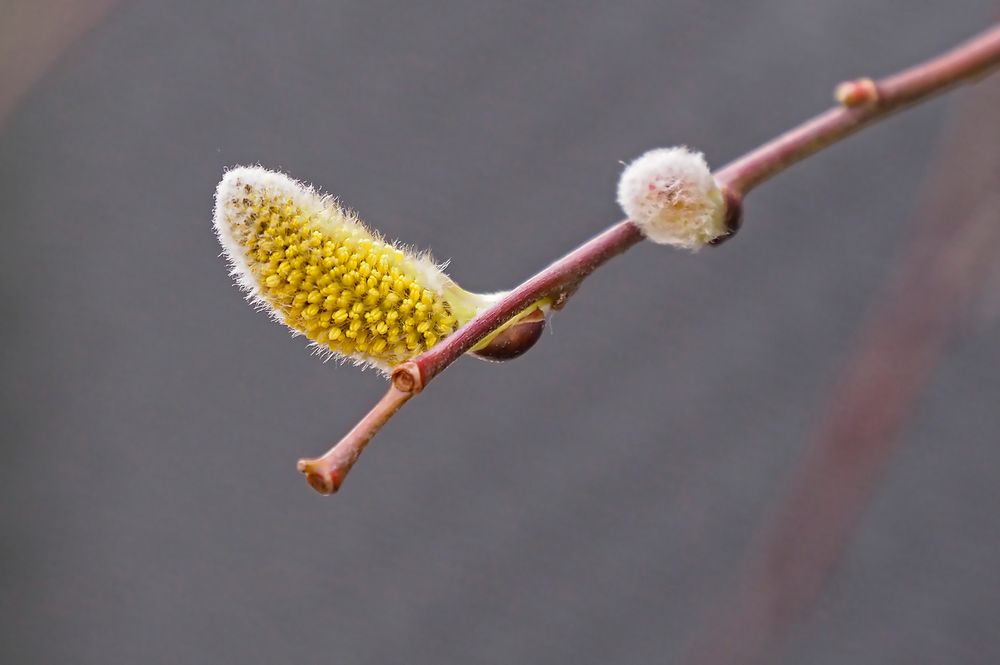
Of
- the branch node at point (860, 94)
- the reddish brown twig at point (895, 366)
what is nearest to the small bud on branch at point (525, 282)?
the branch node at point (860, 94)

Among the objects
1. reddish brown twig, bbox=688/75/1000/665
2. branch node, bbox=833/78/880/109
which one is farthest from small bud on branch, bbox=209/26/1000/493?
reddish brown twig, bbox=688/75/1000/665

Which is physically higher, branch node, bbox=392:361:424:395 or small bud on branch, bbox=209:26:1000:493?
small bud on branch, bbox=209:26:1000:493

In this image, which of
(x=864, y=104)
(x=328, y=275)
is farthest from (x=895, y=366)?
(x=328, y=275)

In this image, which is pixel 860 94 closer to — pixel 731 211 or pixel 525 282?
pixel 731 211

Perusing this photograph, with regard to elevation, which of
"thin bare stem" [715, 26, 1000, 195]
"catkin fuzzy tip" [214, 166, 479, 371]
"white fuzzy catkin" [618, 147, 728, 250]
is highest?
"thin bare stem" [715, 26, 1000, 195]

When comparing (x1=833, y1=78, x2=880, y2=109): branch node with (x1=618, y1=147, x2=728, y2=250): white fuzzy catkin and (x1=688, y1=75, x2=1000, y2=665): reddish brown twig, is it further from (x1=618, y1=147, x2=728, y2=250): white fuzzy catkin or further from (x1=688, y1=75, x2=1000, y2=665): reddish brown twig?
(x1=688, y1=75, x2=1000, y2=665): reddish brown twig

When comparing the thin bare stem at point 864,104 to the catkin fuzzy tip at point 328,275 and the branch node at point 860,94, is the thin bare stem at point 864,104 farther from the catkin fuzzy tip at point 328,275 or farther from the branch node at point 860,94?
the catkin fuzzy tip at point 328,275

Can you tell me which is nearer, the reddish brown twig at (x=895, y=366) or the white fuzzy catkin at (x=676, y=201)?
the white fuzzy catkin at (x=676, y=201)
